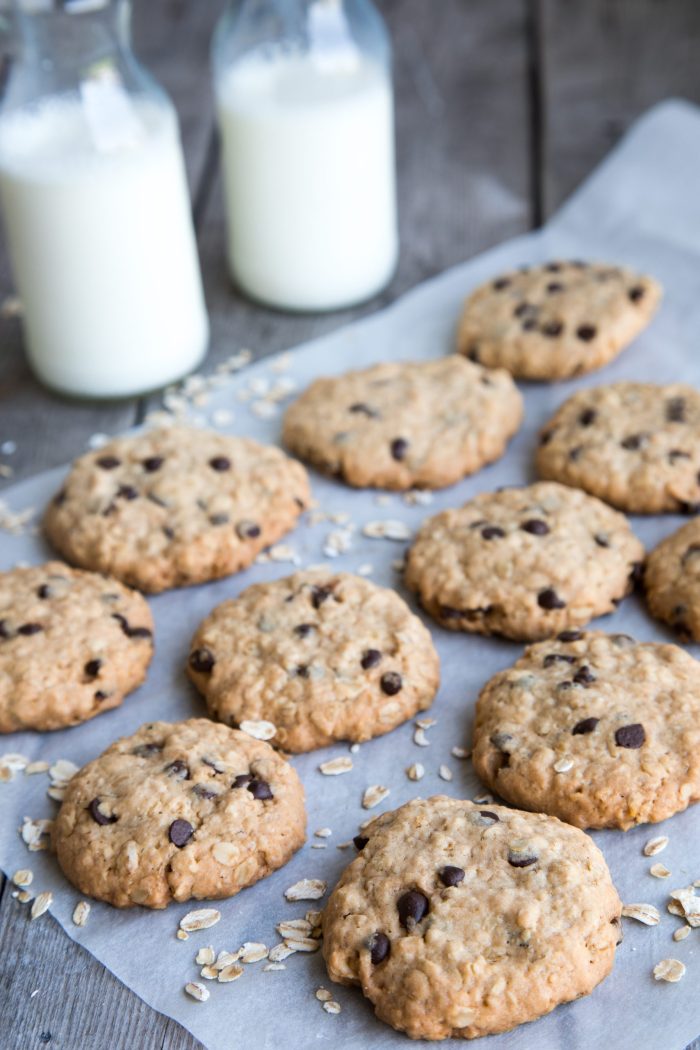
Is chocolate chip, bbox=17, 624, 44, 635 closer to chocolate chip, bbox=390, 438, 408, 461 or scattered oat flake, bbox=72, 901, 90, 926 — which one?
scattered oat flake, bbox=72, 901, 90, 926

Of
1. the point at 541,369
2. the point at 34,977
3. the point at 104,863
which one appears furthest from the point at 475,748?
the point at 541,369

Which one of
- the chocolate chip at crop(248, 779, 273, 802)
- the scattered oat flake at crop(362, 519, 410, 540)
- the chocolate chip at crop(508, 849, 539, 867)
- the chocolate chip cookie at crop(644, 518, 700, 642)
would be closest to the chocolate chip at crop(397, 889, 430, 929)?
the chocolate chip at crop(508, 849, 539, 867)

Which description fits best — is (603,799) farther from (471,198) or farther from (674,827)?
(471,198)

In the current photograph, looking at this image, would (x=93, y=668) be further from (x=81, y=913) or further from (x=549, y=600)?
(x=549, y=600)

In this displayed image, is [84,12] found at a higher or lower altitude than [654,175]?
higher

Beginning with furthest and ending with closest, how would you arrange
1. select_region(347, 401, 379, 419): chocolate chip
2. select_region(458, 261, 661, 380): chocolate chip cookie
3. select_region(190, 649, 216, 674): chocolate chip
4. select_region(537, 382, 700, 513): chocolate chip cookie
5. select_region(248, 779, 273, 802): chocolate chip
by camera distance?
select_region(458, 261, 661, 380): chocolate chip cookie < select_region(347, 401, 379, 419): chocolate chip < select_region(537, 382, 700, 513): chocolate chip cookie < select_region(190, 649, 216, 674): chocolate chip < select_region(248, 779, 273, 802): chocolate chip

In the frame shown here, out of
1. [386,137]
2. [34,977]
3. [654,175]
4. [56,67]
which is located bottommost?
[34,977]

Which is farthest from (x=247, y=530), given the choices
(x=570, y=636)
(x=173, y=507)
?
(x=570, y=636)
